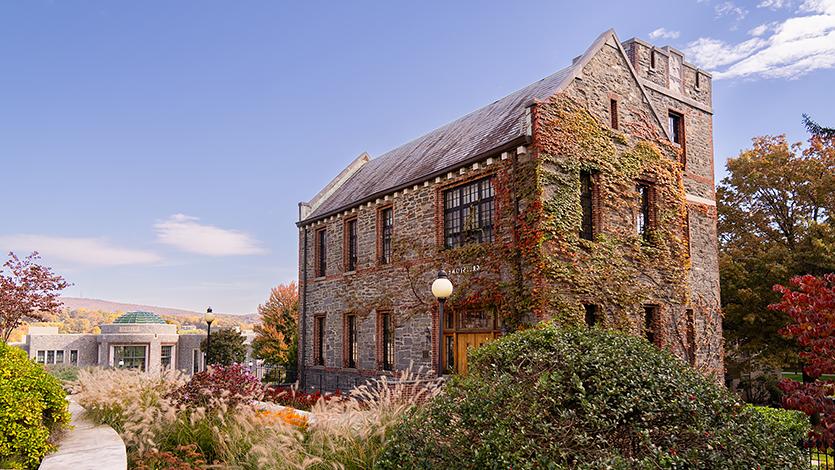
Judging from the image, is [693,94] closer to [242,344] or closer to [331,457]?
[331,457]

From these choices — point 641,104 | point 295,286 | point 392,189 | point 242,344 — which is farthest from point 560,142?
point 242,344

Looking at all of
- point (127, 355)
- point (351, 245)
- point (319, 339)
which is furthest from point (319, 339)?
point (127, 355)

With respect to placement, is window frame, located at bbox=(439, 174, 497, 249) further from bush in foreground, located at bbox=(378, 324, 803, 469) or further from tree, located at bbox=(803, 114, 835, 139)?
tree, located at bbox=(803, 114, 835, 139)

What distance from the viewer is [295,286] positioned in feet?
114

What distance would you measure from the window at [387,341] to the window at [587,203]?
22.5 ft

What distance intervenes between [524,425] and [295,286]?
100 ft

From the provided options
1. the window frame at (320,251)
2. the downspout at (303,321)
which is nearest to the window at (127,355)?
the downspout at (303,321)

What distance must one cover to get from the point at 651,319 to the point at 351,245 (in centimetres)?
1081

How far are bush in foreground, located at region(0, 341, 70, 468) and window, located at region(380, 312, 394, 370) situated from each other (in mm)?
11434

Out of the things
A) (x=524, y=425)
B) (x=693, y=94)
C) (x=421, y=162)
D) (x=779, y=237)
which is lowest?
(x=524, y=425)

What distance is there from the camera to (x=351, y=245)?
22953 millimetres

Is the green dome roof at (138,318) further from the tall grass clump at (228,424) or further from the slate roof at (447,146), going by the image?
the tall grass clump at (228,424)

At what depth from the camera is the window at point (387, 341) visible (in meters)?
19.8

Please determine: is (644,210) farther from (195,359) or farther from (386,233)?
(195,359)
